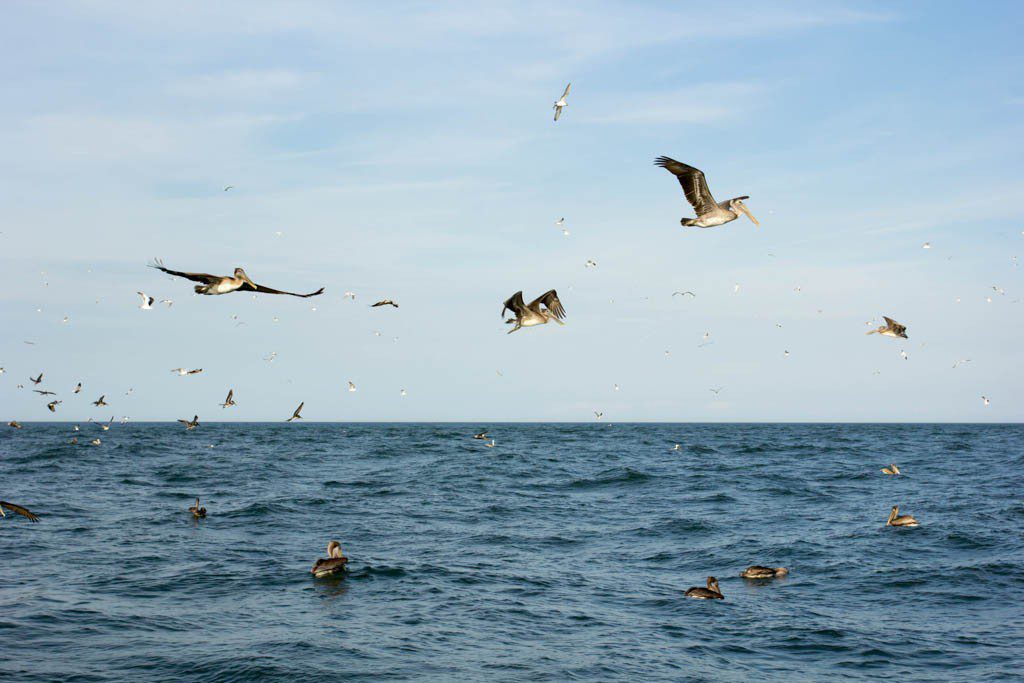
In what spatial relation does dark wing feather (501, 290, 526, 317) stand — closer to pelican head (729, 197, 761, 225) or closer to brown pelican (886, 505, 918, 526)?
pelican head (729, 197, 761, 225)

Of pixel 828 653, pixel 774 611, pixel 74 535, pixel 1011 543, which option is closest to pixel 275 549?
pixel 74 535

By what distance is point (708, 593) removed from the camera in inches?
714

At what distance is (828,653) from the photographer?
15.0m

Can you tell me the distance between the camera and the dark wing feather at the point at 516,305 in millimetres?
16875

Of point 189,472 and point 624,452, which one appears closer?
point 189,472

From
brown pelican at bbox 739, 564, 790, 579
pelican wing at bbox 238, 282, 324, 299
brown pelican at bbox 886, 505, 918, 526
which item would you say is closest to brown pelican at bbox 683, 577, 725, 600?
brown pelican at bbox 739, 564, 790, 579

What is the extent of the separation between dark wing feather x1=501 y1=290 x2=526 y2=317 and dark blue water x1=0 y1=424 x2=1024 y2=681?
6.01m

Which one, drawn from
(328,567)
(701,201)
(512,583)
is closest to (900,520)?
(512,583)

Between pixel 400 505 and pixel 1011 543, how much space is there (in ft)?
64.5

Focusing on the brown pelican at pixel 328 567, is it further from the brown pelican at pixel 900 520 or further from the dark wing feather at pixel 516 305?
the brown pelican at pixel 900 520

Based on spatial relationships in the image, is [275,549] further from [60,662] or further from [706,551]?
[706,551]

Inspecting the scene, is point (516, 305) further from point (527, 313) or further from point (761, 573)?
point (761, 573)

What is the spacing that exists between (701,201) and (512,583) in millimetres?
9504

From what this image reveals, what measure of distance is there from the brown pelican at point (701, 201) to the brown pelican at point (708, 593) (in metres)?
7.64
